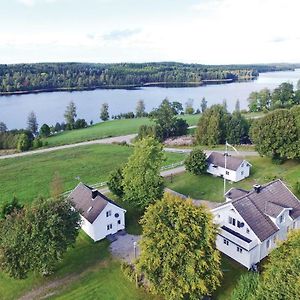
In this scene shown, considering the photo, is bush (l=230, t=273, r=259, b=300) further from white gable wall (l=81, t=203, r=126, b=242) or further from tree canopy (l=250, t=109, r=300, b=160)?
tree canopy (l=250, t=109, r=300, b=160)

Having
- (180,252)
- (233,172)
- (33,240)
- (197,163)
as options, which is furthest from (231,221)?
(197,163)

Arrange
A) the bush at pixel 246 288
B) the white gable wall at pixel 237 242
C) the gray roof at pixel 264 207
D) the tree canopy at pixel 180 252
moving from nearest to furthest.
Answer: the bush at pixel 246 288 → the tree canopy at pixel 180 252 → the white gable wall at pixel 237 242 → the gray roof at pixel 264 207

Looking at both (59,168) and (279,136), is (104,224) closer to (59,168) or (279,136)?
(59,168)

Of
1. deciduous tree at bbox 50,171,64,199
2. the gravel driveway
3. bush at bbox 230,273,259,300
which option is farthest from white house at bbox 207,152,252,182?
bush at bbox 230,273,259,300

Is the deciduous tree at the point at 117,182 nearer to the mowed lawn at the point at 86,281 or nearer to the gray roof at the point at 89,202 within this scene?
the gray roof at the point at 89,202

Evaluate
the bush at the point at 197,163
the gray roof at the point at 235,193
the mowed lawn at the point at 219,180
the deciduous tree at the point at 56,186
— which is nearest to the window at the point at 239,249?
the gray roof at the point at 235,193

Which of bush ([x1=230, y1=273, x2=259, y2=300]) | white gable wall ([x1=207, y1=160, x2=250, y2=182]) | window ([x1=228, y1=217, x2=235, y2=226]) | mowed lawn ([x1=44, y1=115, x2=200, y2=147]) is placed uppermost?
bush ([x1=230, y1=273, x2=259, y2=300])
